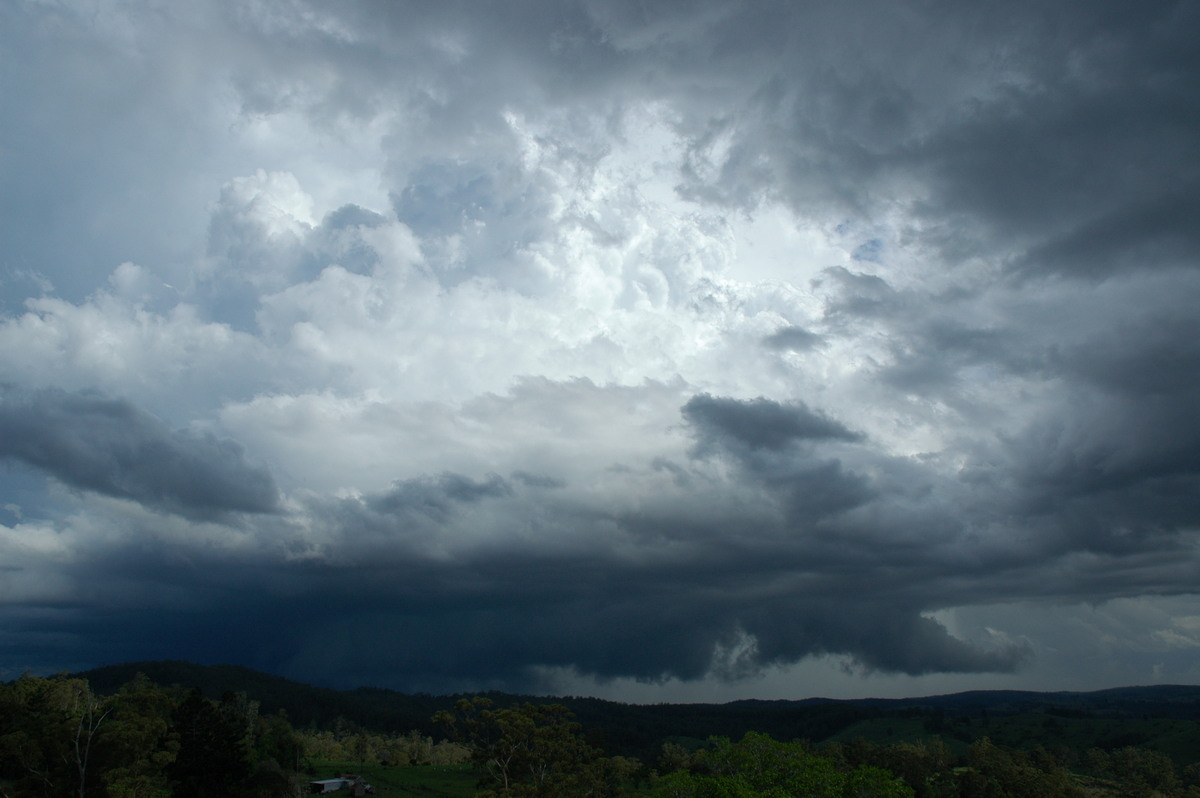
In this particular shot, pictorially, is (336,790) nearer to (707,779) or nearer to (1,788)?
(1,788)

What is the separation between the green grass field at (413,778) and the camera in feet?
429

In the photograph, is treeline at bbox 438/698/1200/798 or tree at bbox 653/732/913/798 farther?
treeline at bbox 438/698/1200/798

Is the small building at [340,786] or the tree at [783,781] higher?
the tree at [783,781]

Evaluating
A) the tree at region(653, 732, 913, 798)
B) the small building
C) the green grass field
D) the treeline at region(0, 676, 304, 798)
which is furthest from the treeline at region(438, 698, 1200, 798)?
the green grass field

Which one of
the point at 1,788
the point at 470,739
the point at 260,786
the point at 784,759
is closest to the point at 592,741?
the point at 470,739

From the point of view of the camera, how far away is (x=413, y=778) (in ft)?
494

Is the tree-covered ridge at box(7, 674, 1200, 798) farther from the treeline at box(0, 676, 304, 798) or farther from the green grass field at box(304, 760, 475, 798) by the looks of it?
the green grass field at box(304, 760, 475, 798)

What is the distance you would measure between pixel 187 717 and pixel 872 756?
11781 cm

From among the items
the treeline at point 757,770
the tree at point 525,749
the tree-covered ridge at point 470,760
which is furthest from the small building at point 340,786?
the tree at point 525,749

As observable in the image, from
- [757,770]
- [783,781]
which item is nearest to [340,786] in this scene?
[757,770]

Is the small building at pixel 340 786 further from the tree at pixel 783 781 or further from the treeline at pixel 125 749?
the tree at pixel 783 781

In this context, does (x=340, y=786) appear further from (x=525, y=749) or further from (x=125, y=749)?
(x=525, y=749)

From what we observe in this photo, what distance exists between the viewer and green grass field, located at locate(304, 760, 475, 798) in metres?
131

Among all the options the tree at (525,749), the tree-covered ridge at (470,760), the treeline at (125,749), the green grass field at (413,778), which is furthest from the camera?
the green grass field at (413,778)
